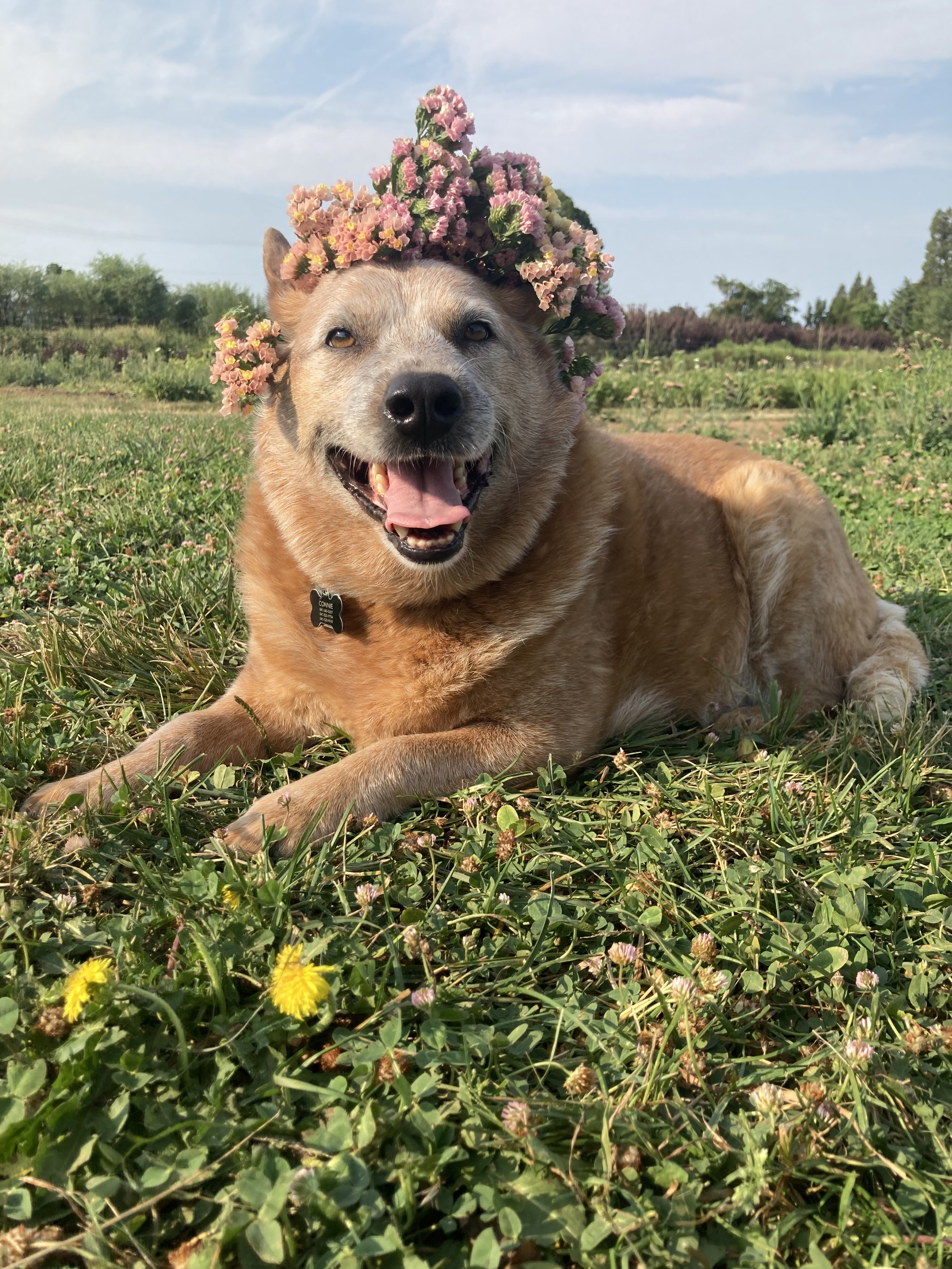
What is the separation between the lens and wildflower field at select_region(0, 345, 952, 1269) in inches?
51.9

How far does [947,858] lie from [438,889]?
1.34 metres

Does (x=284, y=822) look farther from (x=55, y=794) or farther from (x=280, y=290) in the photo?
(x=280, y=290)

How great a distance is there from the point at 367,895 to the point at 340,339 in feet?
5.56

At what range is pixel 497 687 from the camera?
2.70m

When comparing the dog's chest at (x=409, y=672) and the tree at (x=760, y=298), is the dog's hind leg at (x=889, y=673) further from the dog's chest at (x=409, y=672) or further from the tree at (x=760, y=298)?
the tree at (x=760, y=298)

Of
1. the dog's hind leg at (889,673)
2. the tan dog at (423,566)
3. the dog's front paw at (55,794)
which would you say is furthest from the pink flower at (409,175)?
the dog's hind leg at (889,673)

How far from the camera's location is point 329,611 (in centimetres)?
276

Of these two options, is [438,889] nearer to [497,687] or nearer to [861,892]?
→ [497,687]

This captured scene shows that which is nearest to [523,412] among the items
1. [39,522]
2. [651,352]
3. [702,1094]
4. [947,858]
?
[947,858]

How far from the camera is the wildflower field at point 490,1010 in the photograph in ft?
4.32

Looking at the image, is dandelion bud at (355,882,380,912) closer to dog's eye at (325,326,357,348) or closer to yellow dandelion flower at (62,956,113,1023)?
yellow dandelion flower at (62,956,113,1023)

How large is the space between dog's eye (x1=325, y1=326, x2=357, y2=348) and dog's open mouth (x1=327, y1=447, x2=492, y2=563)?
1.06 feet

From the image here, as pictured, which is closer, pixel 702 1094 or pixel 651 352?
pixel 702 1094

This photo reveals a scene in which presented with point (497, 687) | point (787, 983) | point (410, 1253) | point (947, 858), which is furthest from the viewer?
point (497, 687)
